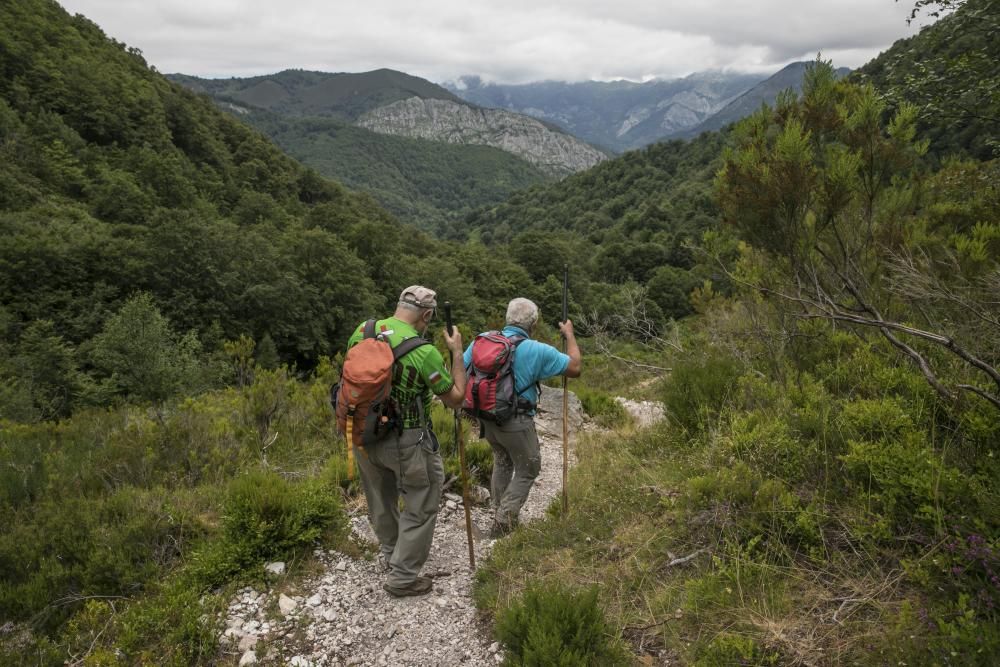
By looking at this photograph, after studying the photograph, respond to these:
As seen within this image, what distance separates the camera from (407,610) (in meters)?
3.44

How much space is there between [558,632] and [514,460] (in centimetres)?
186

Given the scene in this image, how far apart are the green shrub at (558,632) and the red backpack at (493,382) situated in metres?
1.47

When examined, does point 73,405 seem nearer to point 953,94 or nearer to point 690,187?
point 953,94

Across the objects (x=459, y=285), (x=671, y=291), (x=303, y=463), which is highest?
(x=303, y=463)

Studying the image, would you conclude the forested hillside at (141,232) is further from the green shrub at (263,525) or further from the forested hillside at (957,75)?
the forested hillside at (957,75)

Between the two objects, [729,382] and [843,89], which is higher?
[843,89]

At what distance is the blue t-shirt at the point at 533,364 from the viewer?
3951 millimetres

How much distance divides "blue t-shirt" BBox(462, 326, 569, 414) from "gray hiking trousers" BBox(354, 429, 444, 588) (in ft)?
2.78

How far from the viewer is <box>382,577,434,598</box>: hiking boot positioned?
11.7 feet

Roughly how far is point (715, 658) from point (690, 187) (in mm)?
97247

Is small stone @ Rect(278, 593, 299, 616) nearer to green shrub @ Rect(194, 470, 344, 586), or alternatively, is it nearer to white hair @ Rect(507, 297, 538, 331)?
green shrub @ Rect(194, 470, 344, 586)

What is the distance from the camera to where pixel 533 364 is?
13.2 ft

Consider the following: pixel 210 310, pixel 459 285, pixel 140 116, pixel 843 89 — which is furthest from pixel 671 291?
pixel 140 116

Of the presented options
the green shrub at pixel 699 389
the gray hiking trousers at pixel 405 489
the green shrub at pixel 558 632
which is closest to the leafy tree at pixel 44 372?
the gray hiking trousers at pixel 405 489
